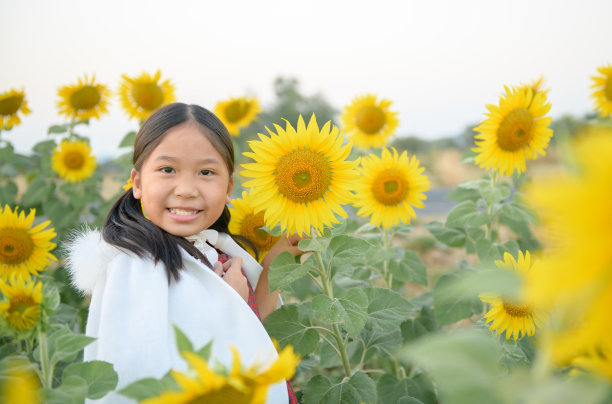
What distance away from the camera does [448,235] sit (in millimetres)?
2703

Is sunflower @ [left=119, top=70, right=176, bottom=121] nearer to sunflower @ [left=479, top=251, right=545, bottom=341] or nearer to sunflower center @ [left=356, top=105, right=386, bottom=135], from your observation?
sunflower center @ [left=356, top=105, right=386, bottom=135]

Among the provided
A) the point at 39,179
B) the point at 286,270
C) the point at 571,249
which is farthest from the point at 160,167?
the point at 39,179

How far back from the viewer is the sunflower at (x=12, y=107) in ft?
11.3

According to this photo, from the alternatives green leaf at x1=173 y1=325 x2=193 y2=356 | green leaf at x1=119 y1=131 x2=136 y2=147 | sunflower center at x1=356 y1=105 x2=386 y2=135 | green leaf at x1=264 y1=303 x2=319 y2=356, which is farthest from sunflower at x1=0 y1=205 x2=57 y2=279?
sunflower center at x1=356 y1=105 x2=386 y2=135

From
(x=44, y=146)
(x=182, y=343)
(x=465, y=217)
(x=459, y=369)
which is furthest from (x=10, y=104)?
(x=459, y=369)

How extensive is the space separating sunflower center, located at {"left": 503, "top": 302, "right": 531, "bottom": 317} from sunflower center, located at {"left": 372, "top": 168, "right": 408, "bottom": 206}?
3.08ft

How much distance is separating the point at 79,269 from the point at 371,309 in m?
1.11

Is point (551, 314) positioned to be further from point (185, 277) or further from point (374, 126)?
point (374, 126)

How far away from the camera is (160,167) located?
66.6 inches

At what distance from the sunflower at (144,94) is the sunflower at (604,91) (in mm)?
2879

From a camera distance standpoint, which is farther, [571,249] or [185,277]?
[185,277]

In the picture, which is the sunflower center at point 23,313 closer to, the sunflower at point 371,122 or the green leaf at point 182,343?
the green leaf at point 182,343

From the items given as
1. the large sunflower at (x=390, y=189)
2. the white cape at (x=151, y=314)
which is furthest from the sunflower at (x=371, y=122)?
the white cape at (x=151, y=314)

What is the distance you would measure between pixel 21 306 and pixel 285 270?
823mm
